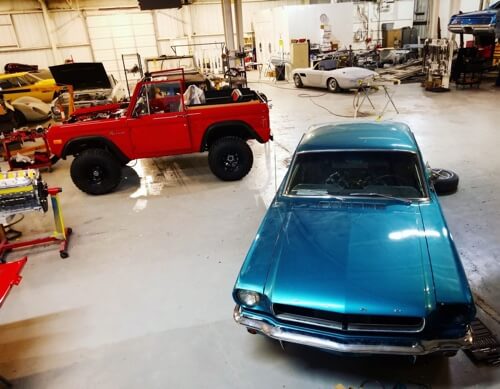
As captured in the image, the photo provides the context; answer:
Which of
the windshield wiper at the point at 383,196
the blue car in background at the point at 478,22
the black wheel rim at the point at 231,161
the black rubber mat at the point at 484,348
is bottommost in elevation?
the black rubber mat at the point at 484,348


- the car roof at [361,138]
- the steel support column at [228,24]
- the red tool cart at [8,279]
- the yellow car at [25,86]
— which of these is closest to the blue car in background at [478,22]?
the steel support column at [228,24]

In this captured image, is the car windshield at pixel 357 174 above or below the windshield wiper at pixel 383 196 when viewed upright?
above

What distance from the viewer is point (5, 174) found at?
4.02 metres

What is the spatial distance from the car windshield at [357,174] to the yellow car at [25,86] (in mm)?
12452

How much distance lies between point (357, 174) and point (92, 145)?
4432 millimetres

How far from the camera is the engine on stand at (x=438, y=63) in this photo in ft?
39.5

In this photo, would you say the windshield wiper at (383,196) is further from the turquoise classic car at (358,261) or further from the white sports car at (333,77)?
the white sports car at (333,77)

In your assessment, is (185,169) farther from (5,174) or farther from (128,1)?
(128,1)

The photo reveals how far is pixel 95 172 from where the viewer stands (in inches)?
239

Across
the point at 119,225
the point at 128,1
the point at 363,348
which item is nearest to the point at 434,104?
the point at 119,225

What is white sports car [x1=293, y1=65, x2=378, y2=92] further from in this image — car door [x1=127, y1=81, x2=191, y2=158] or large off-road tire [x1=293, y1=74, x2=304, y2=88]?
→ car door [x1=127, y1=81, x2=191, y2=158]

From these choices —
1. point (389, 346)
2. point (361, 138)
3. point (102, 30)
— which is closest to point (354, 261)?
point (389, 346)

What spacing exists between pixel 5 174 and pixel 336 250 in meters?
3.55

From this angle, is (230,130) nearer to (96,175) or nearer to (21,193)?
(96,175)
